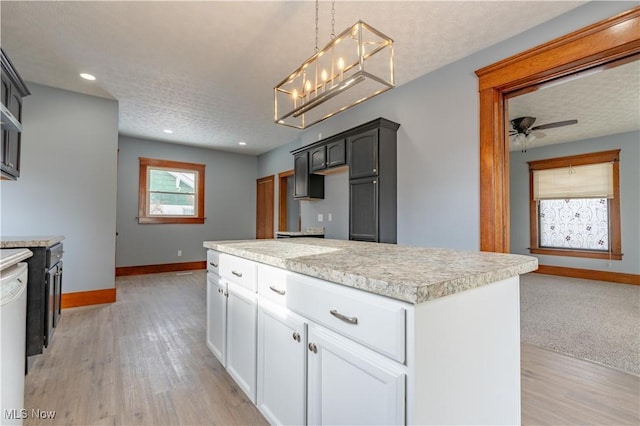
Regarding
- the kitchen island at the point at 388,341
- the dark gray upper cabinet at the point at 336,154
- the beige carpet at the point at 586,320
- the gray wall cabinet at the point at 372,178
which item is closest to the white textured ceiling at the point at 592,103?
the gray wall cabinet at the point at 372,178

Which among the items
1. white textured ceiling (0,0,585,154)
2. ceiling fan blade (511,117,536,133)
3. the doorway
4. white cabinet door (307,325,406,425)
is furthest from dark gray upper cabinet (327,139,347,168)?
white cabinet door (307,325,406,425)

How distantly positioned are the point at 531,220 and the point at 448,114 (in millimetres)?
4775

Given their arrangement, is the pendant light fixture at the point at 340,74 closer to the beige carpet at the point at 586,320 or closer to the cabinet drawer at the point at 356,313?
the cabinet drawer at the point at 356,313

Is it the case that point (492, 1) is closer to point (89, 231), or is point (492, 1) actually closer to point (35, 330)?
point (35, 330)

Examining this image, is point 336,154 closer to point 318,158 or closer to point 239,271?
point 318,158

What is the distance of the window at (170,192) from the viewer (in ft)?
19.3

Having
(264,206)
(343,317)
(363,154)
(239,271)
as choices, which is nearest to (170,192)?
(264,206)

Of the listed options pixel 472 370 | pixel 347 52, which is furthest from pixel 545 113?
pixel 472 370

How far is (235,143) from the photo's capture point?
6.13 meters

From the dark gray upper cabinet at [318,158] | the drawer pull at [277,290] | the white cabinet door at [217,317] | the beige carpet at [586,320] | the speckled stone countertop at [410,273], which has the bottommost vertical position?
the beige carpet at [586,320]

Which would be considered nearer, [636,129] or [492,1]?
[492,1]

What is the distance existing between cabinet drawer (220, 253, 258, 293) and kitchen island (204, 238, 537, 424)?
0.33ft

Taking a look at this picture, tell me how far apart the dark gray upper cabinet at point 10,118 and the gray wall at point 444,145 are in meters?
3.61

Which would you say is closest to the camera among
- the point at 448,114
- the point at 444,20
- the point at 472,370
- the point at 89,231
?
the point at 472,370
